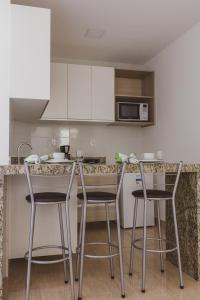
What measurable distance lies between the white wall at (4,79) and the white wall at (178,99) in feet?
7.14

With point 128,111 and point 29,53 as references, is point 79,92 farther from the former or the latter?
point 29,53

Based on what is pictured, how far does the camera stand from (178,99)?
12.8 ft

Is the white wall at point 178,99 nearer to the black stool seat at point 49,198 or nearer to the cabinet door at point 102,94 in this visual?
the cabinet door at point 102,94

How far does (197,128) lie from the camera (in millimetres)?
3467

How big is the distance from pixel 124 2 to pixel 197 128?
63.9 inches

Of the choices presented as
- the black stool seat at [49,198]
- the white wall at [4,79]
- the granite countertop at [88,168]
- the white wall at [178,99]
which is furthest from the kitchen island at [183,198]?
the white wall at [178,99]

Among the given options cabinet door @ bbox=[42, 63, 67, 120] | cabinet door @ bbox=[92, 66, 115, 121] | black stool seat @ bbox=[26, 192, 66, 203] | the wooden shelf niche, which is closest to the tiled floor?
black stool seat @ bbox=[26, 192, 66, 203]

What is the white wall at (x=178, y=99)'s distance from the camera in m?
3.51

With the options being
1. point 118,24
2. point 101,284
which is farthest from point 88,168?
point 118,24

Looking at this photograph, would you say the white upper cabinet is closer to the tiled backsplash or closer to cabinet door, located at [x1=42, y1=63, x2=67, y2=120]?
cabinet door, located at [x1=42, y1=63, x2=67, y2=120]

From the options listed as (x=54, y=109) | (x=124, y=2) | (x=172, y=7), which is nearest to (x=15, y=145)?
(x=54, y=109)

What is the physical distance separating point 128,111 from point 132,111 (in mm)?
65

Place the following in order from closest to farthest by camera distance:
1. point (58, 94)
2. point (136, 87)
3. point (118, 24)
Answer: point (118, 24)
point (58, 94)
point (136, 87)

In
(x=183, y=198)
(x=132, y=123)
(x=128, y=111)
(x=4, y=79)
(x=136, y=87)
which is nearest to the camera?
(x=4, y=79)
